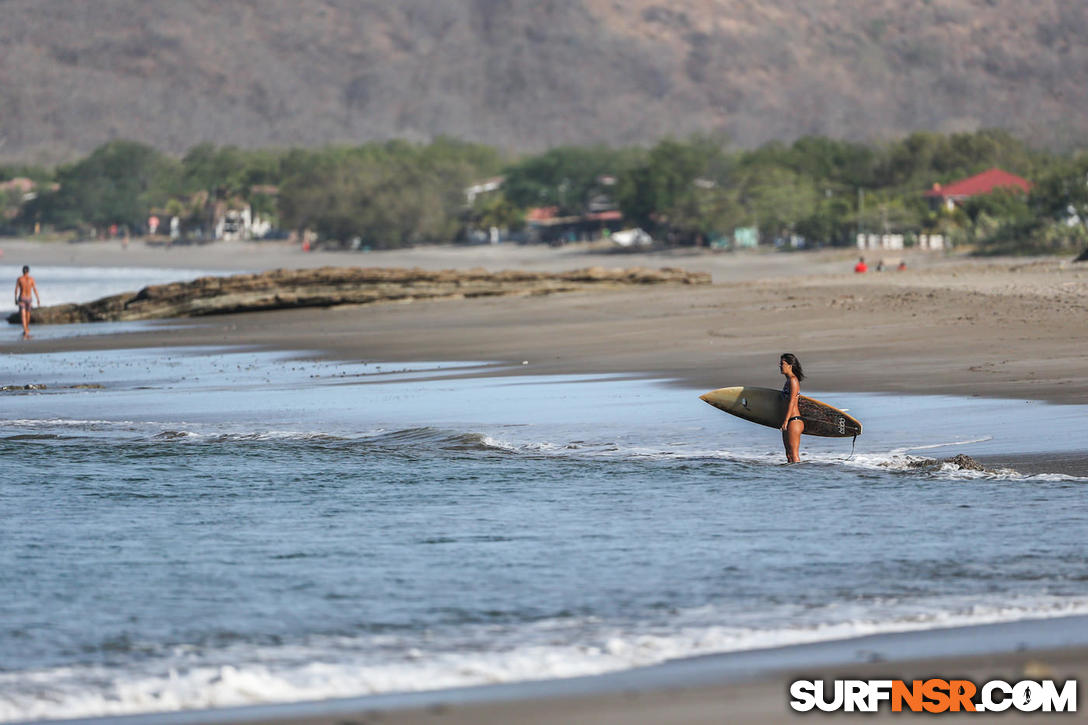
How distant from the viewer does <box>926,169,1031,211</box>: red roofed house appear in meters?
110

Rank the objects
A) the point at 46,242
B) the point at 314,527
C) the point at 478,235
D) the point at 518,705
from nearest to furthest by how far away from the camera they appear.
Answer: the point at 518,705 < the point at 314,527 < the point at 478,235 < the point at 46,242

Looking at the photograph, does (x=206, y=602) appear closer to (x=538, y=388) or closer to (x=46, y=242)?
(x=538, y=388)

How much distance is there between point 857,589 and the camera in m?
→ 9.03

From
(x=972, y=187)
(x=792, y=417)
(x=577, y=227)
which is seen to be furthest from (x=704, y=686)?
(x=577, y=227)

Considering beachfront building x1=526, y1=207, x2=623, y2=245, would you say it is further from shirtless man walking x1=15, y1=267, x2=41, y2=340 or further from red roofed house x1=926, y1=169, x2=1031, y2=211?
→ shirtless man walking x1=15, y1=267, x2=41, y2=340

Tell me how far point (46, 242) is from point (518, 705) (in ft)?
671

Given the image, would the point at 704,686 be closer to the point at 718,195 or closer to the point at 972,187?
the point at 718,195

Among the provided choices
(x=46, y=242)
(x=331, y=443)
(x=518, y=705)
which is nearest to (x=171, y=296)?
(x=331, y=443)

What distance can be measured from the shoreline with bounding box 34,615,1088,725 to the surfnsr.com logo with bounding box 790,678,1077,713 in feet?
0.29

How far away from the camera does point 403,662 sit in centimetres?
755

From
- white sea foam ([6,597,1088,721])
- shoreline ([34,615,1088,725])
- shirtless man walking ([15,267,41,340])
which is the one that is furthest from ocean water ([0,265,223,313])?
shoreline ([34,615,1088,725])

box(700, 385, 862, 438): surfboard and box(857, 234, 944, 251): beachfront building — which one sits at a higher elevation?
box(857, 234, 944, 251): beachfront building

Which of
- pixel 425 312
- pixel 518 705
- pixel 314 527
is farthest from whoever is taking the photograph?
pixel 425 312

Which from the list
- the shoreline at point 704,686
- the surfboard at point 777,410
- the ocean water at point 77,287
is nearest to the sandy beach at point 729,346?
the shoreline at point 704,686
